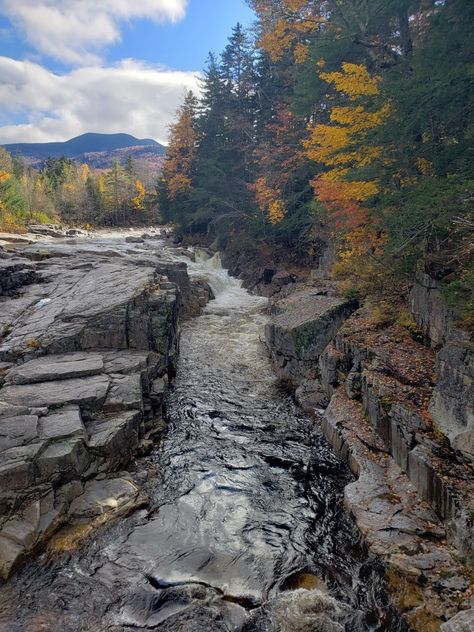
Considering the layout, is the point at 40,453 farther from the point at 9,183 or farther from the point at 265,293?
the point at 9,183

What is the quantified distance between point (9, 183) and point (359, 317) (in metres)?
50.1

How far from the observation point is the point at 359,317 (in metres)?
13.1

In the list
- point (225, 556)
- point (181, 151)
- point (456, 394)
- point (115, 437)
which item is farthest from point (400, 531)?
point (181, 151)

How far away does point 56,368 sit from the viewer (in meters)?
10.5

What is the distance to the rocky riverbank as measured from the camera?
7.07 metres

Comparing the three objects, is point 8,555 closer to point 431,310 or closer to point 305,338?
point 305,338

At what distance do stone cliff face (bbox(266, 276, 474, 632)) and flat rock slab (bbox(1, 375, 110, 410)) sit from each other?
590 centimetres

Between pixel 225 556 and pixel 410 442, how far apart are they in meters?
4.11

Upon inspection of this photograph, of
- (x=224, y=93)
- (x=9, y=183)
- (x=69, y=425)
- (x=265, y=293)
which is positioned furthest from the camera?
(x=9, y=183)

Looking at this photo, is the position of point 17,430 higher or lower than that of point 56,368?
lower

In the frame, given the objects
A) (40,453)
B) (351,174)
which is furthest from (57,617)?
(351,174)

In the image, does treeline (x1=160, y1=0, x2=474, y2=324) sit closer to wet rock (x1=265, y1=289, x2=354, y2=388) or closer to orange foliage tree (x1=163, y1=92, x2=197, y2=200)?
wet rock (x1=265, y1=289, x2=354, y2=388)

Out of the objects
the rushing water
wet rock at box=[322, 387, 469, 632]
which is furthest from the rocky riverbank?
wet rock at box=[322, 387, 469, 632]

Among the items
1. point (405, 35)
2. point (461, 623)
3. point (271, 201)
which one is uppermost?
point (405, 35)
